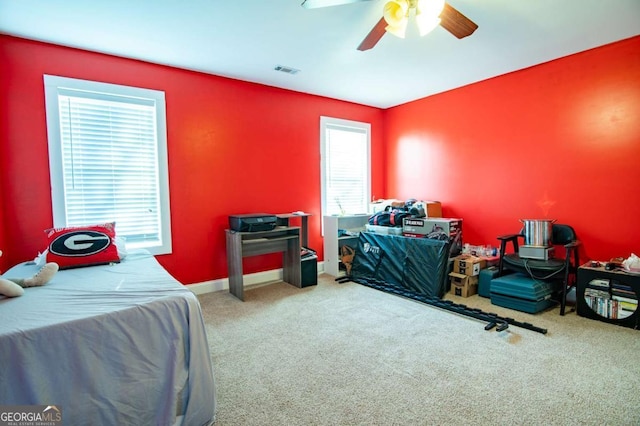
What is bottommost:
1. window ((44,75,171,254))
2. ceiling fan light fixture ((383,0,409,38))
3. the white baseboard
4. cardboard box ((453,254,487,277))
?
the white baseboard

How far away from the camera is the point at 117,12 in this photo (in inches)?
93.0

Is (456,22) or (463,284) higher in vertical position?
(456,22)

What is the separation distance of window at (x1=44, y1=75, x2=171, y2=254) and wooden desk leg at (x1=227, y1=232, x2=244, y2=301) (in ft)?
2.19

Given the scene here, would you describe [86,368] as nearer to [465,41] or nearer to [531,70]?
[465,41]

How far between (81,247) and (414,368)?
8.89 ft

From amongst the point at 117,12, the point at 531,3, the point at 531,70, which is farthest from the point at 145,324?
the point at 531,70

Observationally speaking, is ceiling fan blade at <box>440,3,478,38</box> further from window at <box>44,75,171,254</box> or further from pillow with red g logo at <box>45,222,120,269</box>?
pillow with red g logo at <box>45,222,120,269</box>

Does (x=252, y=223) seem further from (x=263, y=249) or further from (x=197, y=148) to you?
(x=197, y=148)

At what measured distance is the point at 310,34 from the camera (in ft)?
9.02

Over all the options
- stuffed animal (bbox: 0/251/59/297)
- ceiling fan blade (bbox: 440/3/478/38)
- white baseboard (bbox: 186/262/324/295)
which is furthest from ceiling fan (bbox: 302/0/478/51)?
white baseboard (bbox: 186/262/324/295)

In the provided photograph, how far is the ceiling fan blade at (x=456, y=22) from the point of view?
2062 mm

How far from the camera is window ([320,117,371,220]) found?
15.5ft

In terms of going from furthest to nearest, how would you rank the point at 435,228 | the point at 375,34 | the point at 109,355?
the point at 435,228
the point at 375,34
the point at 109,355

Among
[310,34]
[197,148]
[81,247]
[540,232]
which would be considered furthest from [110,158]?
[540,232]
